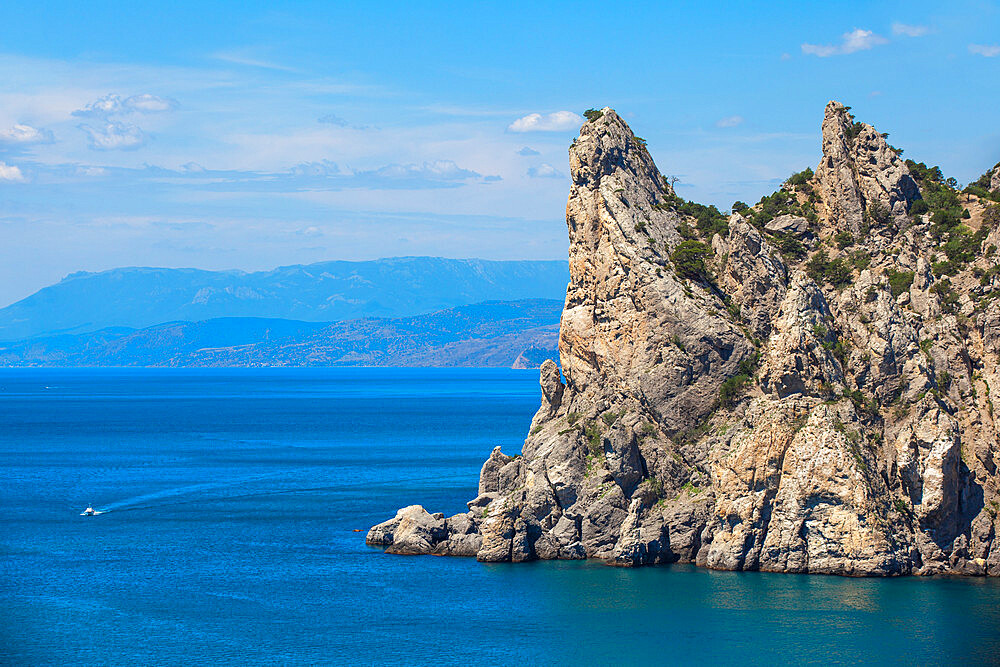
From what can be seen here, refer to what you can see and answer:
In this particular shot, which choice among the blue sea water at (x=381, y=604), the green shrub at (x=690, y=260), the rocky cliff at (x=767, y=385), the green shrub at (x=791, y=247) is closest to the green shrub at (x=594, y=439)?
the rocky cliff at (x=767, y=385)

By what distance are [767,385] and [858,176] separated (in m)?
24.6

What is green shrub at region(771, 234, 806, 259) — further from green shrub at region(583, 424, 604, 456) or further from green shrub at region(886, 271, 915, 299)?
green shrub at region(583, 424, 604, 456)

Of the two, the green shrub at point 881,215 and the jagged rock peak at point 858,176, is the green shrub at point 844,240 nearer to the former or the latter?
the jagged rock peak at point 858,176

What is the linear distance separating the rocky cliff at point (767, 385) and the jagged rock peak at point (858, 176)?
7.5 inches

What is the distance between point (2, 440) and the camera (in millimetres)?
192875

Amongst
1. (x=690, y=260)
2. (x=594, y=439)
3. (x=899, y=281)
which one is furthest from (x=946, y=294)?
(x=594, y=439)

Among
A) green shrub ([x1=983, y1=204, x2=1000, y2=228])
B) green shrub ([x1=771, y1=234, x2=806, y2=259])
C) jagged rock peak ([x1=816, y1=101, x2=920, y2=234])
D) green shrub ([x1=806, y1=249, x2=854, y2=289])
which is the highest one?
jagged rock peak ([x1=816, y1=101, x2=920, y2=234])

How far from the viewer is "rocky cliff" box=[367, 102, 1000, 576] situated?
78.9 metres

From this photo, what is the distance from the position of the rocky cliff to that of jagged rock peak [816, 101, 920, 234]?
0.19 m

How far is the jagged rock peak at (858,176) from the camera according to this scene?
94.5 m

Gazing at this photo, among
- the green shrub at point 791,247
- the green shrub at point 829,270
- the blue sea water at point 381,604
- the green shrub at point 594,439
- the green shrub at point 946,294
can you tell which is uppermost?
the green shrub at point 791,247

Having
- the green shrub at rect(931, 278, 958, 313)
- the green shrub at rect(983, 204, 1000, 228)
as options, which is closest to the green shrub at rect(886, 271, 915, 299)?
the green shrub at rect(931, 278, 958, 313)

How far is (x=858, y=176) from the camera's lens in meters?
97.6

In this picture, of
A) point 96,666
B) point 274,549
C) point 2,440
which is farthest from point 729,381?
point 2,440
